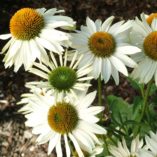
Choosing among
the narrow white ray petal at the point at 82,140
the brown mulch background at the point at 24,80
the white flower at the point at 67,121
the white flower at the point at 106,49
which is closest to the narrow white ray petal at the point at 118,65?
the white flower at the point at 106,49

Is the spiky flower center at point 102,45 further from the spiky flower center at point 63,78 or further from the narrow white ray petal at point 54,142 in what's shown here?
the narrow white ray petal at point 54,142

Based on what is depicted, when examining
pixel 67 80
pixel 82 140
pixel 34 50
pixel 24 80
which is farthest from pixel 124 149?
pixel 24 80

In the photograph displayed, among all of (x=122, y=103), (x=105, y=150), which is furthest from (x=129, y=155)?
(x=122, y=103)

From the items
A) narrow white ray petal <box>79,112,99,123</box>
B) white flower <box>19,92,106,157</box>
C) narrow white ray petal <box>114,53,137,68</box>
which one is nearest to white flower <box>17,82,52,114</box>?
white flower <box>19,92,106,157</box>

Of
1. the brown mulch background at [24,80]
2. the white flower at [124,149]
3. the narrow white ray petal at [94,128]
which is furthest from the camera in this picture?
the brown mulch background at [24,80]

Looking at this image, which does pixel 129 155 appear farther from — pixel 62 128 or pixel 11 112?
pixel 11 112

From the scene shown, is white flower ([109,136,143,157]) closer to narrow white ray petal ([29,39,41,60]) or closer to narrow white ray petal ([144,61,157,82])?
narrow white ray petal ([144,61,157,82])

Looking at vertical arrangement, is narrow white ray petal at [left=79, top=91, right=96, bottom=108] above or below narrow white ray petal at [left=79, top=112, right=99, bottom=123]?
above
